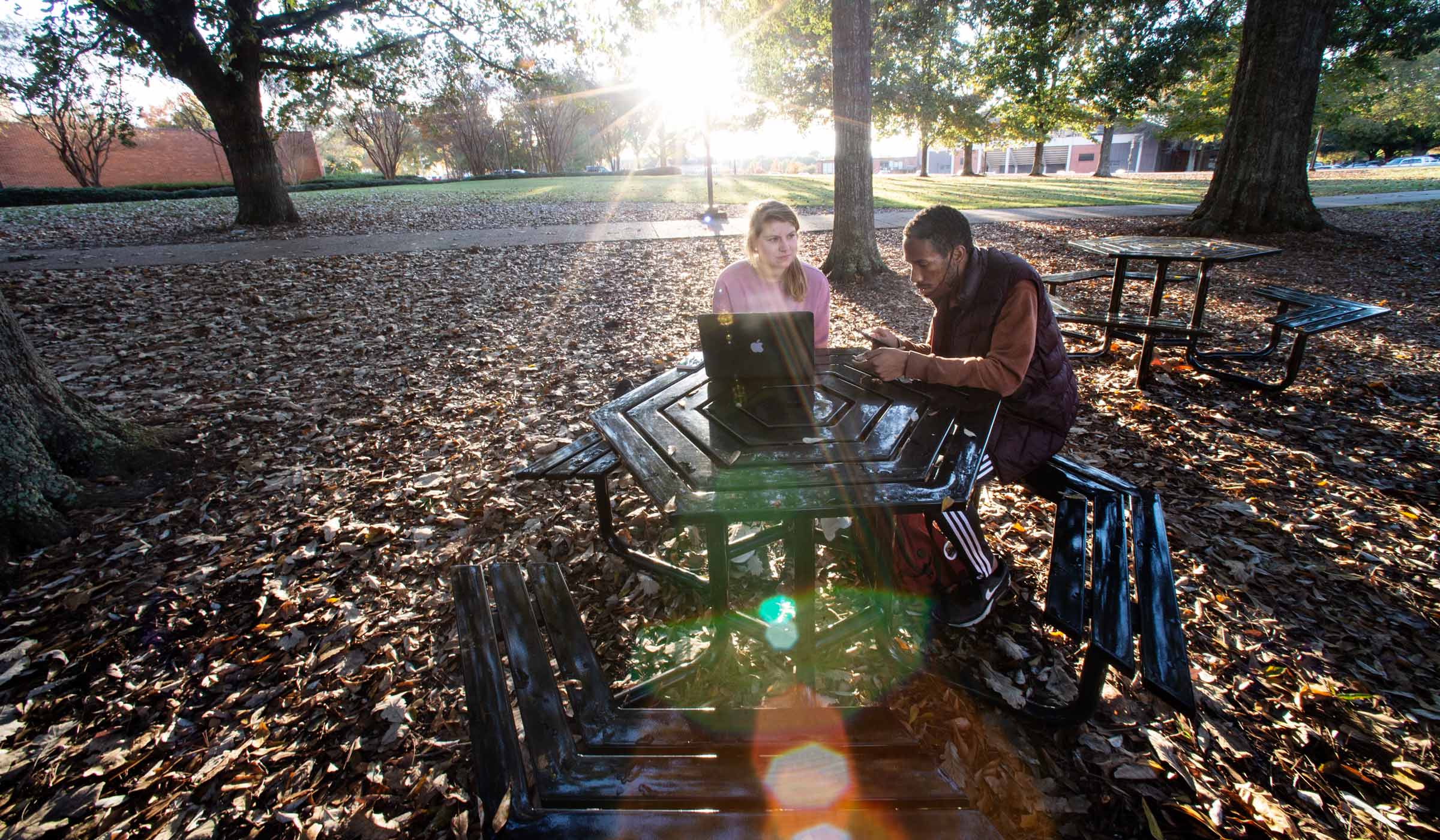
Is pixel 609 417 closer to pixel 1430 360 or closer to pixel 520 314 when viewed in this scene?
pixel 520 314

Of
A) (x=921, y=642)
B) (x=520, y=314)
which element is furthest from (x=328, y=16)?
(x=921, y=642)

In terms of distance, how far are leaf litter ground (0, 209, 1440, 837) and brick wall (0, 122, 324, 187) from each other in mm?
43197

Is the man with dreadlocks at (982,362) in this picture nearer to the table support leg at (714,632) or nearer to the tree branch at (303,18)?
the table support leg at (714,632)

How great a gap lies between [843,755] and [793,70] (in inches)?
1300

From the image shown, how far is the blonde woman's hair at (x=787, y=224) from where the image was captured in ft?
11.1

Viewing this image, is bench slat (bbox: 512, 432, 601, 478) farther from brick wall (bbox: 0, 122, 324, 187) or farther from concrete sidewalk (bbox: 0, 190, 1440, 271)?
brick wall (bbox: 0, 122, 324, 187)

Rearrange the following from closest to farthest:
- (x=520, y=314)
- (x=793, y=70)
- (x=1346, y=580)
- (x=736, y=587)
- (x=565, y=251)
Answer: (x=1346, y=580)
(x=736, y=587)
(x=520, y=314)
(x=565, y=251)
(x=793, y=70)

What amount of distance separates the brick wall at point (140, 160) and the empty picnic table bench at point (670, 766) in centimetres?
4627

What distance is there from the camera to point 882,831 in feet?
4.54

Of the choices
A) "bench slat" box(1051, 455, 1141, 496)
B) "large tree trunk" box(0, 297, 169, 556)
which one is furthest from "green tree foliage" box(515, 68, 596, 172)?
"bench slat" box(1051, 455, 1141, 496)

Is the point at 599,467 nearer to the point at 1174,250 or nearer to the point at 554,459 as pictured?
the point at 554,459

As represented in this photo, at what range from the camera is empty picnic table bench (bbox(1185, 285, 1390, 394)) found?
4516 mm

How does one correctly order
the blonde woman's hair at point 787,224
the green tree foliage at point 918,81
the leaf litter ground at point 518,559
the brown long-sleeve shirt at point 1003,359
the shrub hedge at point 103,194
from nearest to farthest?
the leaf litter ground at point 518,559
the brown long-sleeve shirt at point 1003,359
the blonde woman's hair at point 787,224
the shrub hedge at point 103,194
the green tree foliage at point 918,81

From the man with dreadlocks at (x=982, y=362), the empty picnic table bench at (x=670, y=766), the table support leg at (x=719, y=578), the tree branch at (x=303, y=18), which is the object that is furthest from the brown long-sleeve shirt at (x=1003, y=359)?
the tree branch at (x=303, y=18)
